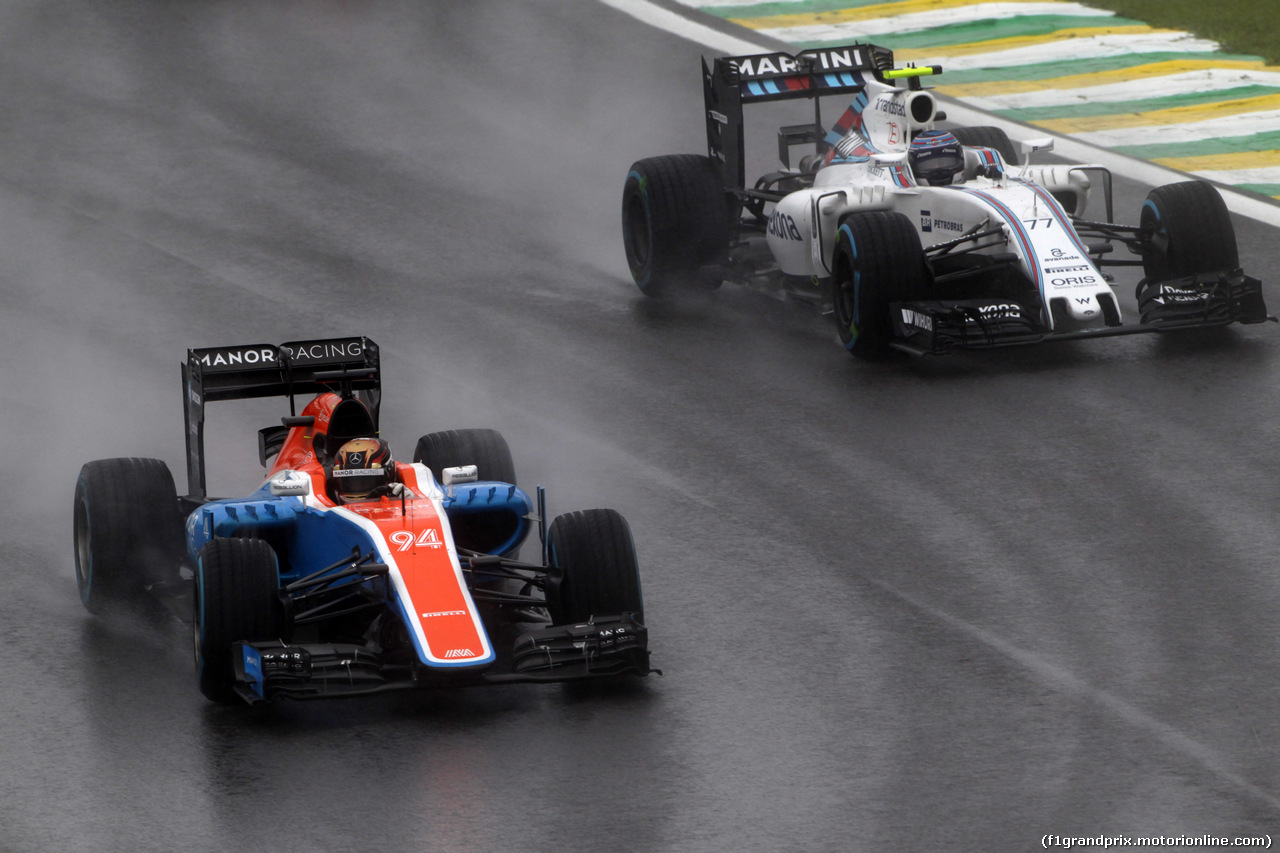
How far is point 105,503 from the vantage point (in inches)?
425

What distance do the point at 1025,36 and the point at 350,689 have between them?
16368 millimetres

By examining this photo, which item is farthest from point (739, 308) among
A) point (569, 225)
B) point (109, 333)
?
point (109, 333)

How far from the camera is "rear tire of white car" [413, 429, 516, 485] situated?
11539 mm

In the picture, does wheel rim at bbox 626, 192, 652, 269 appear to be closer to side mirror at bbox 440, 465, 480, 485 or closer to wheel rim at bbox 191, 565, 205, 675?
side mirror at bbox 440, 465, 480, 485

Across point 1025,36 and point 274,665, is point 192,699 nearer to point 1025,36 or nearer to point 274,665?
point 274,665

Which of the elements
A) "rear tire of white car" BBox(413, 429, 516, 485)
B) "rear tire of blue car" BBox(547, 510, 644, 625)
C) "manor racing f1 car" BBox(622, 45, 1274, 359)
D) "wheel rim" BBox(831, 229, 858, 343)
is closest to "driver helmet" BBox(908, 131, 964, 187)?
"manor racing f1 car" BBox(622, 45, 1274, 359)

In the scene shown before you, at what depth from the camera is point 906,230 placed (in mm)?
14734

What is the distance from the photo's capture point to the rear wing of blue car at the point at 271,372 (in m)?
11.3

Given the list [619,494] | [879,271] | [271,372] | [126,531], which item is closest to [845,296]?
[879,271]

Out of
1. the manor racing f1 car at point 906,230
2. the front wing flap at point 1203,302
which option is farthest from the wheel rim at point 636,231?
the front wing flap at point 1203,302

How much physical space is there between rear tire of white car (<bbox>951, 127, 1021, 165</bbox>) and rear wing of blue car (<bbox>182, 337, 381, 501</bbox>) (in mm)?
7256

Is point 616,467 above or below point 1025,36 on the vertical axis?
below

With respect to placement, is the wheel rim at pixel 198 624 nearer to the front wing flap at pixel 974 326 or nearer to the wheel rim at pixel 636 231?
the front wing flap at pixel 974 326

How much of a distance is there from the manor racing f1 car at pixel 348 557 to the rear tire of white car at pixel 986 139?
6.93 m
